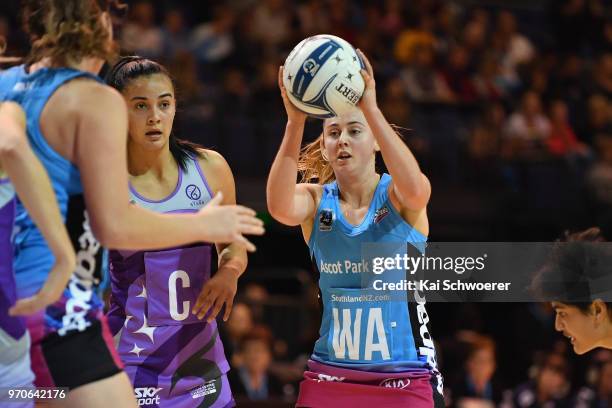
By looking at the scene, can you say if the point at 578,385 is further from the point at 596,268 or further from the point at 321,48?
the point at 321,48

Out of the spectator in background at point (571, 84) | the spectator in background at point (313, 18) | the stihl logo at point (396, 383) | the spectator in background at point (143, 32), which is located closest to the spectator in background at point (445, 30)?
the spectator in background at point (571, 84)

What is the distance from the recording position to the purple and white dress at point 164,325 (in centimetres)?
457

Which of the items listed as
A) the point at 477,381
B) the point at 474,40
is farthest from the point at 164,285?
the point at 474,40

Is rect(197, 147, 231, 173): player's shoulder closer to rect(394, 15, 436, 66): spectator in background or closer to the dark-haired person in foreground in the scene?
the dark-haired person in foreground

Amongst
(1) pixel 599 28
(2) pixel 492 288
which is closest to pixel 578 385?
(2) pixel 492 288

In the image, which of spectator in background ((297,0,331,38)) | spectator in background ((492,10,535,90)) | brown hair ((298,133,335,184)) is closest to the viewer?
brown hair ((298,133,335,184))

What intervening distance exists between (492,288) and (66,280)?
281 centimetres

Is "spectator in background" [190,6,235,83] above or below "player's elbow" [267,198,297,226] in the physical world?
above

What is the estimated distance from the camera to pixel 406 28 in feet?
43.5

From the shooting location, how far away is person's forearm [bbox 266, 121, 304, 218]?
450 cm

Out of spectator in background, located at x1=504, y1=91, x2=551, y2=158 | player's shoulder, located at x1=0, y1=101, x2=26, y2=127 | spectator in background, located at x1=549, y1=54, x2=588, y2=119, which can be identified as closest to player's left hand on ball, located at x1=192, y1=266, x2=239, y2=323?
player's shoulder, located at x1=0, y1=101, x2=26, y2=127

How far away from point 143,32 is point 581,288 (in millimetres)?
7458

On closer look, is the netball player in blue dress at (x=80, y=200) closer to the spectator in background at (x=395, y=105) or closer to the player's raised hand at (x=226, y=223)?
the player's raised hand at (x=226, y=223)

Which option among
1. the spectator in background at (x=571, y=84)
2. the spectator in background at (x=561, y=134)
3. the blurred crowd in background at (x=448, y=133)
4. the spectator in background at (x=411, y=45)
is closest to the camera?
the blurred crowd in background at (x=448, y=133)
